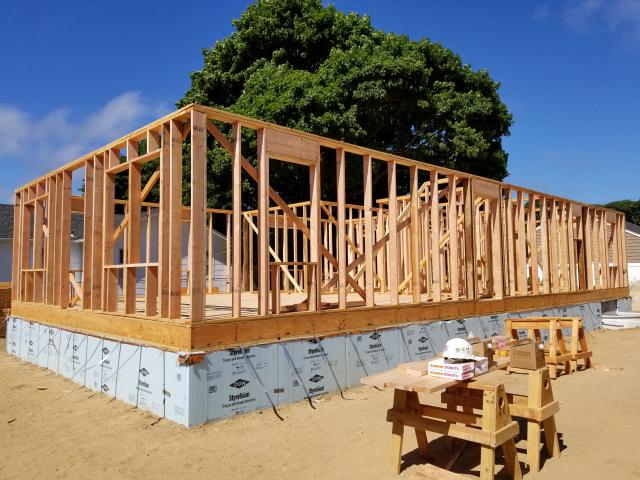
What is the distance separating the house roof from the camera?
71.5ft

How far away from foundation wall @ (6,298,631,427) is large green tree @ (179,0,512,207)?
1032 centimetres

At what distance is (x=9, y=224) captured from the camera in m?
23.2

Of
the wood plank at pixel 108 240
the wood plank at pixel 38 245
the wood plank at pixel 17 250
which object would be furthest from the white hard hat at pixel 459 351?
the wood plank at pixel 17 250

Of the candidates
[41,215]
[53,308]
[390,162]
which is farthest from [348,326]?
[41,215]

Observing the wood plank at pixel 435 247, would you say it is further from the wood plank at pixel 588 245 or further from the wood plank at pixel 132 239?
the wood plank at pixel 588 245

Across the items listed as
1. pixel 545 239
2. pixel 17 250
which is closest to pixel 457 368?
pixel 545 239

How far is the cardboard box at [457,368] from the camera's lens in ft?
14.4

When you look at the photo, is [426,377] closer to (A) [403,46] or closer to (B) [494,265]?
(B) [494,265]

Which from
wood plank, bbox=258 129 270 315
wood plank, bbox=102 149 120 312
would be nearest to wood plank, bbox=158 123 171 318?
wood plank, bbox=258 129 270 315

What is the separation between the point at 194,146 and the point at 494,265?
25.5ft

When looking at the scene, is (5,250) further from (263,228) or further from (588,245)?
(588,245)

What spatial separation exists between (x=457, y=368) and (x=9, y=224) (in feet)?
78.7

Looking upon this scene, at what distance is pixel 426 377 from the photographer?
14.8 feet

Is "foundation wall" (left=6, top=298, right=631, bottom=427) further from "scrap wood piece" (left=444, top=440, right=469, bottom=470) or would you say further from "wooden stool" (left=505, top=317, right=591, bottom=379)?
"scrap wood piece" (left=444, top=440, right=469, bottom=470)
